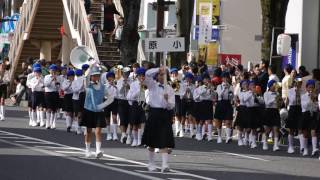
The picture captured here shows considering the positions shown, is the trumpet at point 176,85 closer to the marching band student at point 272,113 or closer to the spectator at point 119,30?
the marching band student at point 272,113

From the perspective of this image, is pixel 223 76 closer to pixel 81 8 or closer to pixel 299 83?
pixel 299 83

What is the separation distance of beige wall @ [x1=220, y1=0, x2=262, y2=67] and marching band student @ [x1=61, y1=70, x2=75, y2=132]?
19340 mm

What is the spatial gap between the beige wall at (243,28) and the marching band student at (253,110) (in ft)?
69.0

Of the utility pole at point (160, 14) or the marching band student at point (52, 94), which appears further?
the utility pole at point (160, 14)

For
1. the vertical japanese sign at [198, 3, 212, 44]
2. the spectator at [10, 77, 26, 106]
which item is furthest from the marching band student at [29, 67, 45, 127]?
the spectator at [10, 77, 26, 106]

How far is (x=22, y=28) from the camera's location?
1793 inches

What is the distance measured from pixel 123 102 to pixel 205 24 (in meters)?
11.3

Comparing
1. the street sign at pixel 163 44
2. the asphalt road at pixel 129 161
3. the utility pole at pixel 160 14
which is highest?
the utility pole at pixel 160 14

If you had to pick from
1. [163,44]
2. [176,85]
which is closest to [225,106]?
[176,85]

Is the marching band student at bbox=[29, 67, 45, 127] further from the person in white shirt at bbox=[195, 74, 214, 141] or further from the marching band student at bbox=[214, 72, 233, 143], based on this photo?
the marching band student at bbox=[214, 72, 233, 143]

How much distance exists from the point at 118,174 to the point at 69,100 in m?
11.2

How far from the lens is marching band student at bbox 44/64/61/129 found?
27.6 m

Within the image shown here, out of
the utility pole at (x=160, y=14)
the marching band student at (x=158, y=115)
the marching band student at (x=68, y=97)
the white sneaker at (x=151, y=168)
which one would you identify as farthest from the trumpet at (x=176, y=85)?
the white sneaker at (x=151, y=168)

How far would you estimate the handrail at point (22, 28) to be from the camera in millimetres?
44938
